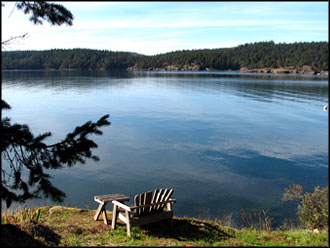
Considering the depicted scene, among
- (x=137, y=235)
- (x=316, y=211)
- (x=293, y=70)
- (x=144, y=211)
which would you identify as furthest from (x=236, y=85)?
(x=293, y=70)

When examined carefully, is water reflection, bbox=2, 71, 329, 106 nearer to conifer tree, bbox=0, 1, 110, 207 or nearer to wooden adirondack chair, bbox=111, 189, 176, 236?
wooden adirondack chair, bbox=111, 189, 176, 236

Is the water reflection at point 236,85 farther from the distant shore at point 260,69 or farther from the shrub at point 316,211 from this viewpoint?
the distant shore at point 260,69

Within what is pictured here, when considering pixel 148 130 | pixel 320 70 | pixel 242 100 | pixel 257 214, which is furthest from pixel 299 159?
pixel 320 70

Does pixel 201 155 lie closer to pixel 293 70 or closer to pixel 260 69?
pixel 293 70

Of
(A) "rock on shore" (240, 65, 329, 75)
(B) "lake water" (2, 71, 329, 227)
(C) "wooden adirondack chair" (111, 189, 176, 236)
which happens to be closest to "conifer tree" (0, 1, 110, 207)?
(C) "wooden adirondack chair" (111, 189, 176, 236)

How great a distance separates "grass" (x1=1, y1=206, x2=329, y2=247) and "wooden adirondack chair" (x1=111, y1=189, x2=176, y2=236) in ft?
0.83

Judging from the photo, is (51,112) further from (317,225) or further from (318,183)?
(317,225)

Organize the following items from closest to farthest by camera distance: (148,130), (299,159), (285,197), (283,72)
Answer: (285,197) < (299,159) < (148,130) < (283,72)

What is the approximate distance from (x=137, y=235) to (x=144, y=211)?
0.67 meters

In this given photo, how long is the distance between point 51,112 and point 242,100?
26039 mm

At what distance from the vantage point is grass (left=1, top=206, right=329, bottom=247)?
634 centimetres

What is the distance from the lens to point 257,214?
11.4 m

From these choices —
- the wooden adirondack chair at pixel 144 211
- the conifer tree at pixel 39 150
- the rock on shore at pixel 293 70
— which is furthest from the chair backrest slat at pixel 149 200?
the rock on shore at pixel 293 70

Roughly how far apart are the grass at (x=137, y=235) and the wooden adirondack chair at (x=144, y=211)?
25 cm
